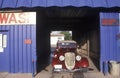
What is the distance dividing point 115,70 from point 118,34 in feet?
7.72

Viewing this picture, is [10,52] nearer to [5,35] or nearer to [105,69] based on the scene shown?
[5,35]

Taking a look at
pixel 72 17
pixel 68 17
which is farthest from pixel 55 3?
pixel 68 17

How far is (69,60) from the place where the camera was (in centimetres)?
1684

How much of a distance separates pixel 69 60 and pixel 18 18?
3.99 meters

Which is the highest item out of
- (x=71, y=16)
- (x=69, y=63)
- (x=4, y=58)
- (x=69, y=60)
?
(x=71, y=16)

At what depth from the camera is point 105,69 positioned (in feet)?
57.8

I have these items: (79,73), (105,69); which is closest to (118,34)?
(105,69)

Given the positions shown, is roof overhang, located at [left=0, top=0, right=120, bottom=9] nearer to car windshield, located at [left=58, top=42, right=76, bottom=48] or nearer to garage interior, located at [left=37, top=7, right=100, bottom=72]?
garage interior, located at [left=37, top=7, right=100, bottom=72]

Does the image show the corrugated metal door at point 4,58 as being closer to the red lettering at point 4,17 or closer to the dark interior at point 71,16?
the red lettering at point 4,17

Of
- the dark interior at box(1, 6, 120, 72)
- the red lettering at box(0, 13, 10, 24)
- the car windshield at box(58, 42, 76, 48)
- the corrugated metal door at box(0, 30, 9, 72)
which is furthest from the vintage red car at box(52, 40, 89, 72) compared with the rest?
the red lettering at box(0, 13, 10, 24)

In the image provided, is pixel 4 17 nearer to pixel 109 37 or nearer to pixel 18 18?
pixel 18 18

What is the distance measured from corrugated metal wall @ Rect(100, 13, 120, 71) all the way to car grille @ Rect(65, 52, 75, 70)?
2106 mm

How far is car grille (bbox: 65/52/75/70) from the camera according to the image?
54.6 ft

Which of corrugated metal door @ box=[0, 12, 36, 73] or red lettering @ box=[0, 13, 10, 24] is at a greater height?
red lettering @ box=[0, 13, 10, 24]
